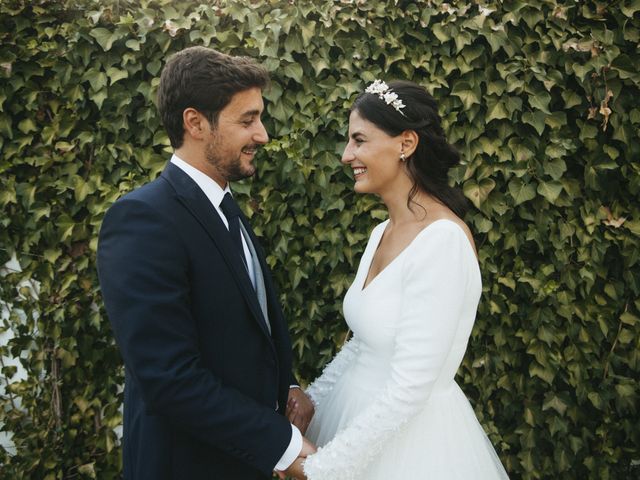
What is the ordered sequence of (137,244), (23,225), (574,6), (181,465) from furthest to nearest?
1. (23,225)
2. (574,6)
3. (181,465)
4. (137,244)

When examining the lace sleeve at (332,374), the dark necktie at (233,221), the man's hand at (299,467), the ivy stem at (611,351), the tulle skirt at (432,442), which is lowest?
the ivy stem at (611,351)

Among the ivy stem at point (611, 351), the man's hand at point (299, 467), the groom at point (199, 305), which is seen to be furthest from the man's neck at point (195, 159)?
the ivy stem at point (611, 351)

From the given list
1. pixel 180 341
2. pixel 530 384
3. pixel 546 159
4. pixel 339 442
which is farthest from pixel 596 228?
pixel 180 341

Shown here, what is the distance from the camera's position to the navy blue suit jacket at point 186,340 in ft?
4.94

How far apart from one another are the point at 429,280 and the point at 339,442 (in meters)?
0.62

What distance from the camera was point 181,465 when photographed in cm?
168

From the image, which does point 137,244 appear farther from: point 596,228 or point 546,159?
point 596,228

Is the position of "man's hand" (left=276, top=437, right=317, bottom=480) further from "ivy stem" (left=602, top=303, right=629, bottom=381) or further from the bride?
"ivy stem" (left=602, top=303, right=629, bottom=381)

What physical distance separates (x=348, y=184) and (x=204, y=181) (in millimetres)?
1139

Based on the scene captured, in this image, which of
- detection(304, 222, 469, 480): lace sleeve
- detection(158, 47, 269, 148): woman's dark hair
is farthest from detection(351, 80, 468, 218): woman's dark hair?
detection(158, 47, 269, 148): woman's dark hair

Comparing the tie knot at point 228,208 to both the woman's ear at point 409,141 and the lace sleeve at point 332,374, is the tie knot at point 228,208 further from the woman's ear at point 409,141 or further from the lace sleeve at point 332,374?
the lace sleeve at point 332,374

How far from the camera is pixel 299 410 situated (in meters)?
2.15

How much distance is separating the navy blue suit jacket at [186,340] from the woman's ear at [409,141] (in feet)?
2.75

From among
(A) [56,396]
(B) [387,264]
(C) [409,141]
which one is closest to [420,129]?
(C) [409,141]
